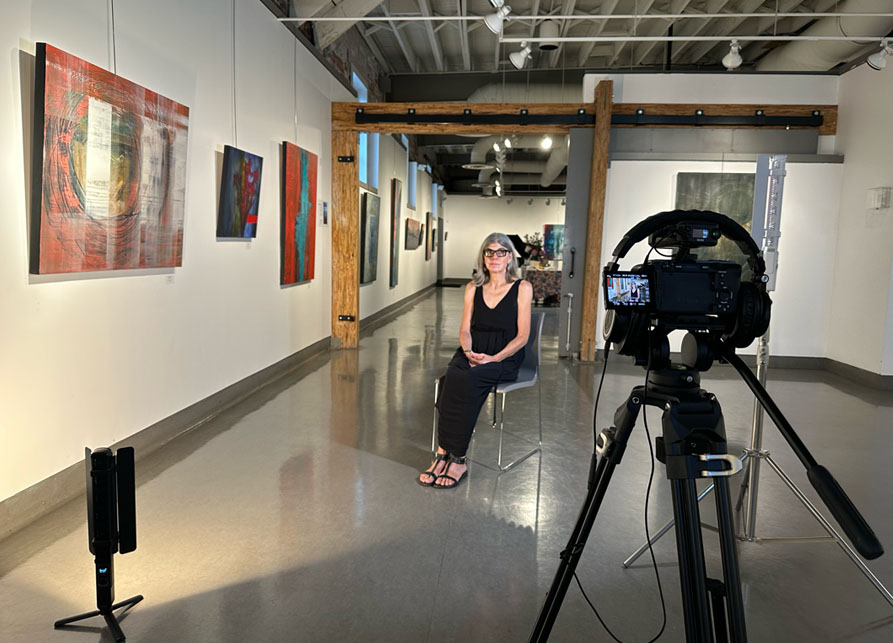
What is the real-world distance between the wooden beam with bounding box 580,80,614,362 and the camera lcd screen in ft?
18.5

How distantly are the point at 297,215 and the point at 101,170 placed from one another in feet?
10.1

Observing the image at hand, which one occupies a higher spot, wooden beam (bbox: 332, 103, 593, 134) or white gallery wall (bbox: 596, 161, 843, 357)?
wooden beam (bbox: 332, 103, 593, 134)

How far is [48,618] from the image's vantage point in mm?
2061

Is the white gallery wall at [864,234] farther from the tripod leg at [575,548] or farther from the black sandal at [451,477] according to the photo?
the tripod leg at [575,548]

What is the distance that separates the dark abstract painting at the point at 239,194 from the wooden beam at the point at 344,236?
214cm

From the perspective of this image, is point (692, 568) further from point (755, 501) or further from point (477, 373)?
point (477, 373)

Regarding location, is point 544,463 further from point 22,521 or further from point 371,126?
point 371,126

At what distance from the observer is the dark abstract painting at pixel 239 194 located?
4.55 m

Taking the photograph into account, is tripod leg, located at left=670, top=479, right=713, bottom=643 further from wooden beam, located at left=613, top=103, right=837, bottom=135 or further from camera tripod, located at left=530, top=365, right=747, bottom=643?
wooden beam, located at left=613, top=103, right=837, bottom=135

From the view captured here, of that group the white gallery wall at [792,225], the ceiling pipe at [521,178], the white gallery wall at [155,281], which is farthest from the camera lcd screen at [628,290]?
the ceiling pipe at [521,178]

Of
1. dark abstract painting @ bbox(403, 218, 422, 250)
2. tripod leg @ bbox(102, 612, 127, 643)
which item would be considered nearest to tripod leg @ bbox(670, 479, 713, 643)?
tripod leg @ bbox(102, 612, 127, 643)

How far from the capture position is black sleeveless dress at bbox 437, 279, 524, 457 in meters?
3.37

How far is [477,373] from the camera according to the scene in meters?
3.44

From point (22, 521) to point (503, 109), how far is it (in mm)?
5855
